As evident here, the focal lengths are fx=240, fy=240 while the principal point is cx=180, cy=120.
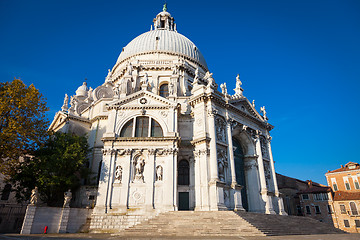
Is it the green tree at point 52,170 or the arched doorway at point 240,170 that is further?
the arched doorway at point 240,170

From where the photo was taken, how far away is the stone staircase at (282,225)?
57.3 ft

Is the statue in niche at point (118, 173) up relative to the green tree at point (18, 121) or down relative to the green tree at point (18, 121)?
down

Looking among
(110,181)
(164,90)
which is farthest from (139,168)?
(164,90)

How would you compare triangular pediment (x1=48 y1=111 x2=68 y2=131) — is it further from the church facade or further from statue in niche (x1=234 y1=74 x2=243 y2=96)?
statue in niche (x1=234 y1=74 x2=243 y2=96)

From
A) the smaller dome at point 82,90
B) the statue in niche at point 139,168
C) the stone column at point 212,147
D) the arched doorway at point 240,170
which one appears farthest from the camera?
the smaller dome at point 82,90

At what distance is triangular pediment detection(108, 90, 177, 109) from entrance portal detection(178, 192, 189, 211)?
8.70 metres

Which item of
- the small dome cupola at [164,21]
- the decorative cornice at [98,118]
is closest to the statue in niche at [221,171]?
the decorative cornice at [98,118]

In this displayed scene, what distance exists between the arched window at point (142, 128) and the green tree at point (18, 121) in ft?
22.9

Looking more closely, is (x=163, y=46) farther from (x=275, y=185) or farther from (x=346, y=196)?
(x=346, y=196)

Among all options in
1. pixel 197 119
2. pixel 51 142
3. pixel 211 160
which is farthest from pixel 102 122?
pixel 211 160

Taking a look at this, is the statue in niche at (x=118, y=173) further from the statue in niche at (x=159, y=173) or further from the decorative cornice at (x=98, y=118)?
the decorative cornice at (x=98, y=118)

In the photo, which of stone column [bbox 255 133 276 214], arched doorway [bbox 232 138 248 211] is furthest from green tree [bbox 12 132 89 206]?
stone column [bbox 255 133 276 214]

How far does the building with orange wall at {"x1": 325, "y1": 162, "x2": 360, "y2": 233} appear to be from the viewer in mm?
32531

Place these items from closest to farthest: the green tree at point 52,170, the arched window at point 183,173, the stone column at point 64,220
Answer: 1. the stone column at point 64,220
2. the green tree at point 52,170
3. the arched window at point 183,173
